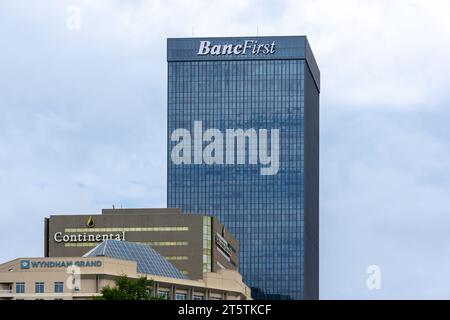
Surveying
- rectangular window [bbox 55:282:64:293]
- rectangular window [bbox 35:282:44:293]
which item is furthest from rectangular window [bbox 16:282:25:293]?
rectangular window [bbox 55:282:64:293]

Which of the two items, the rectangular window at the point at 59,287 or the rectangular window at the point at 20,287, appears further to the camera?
the rectangular window at the point at 20,287

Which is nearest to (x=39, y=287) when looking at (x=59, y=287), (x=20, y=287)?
(x=20, y=287)

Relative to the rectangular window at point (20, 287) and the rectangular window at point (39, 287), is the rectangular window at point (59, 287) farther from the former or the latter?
the rectangular window at point (20, 287)

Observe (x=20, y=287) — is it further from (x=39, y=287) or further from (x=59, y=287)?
(x=59, y=287)

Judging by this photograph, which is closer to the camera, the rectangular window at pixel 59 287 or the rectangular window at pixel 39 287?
the rectangular window at pixel 59 287

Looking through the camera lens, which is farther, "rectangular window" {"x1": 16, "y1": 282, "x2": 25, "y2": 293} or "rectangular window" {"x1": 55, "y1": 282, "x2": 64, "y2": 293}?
"rectangular window" {"x1": 16, "y1": 282, "x2": 25, "y2": 293}

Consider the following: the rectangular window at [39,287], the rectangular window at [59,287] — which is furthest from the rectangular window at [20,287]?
the rectangular window at [59,287]

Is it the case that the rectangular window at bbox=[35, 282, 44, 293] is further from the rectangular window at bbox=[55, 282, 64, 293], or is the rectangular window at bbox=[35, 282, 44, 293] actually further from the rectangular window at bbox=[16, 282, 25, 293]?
the rectangular window at bbox=[55, 282, 64, 293]
